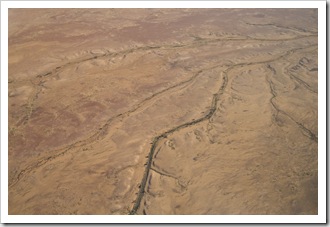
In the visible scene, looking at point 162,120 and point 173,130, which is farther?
point 162,120

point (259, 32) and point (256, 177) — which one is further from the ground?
point (259, 32)

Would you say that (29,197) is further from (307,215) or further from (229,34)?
(229,34)

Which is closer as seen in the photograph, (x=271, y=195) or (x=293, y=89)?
(x=271, y=195)

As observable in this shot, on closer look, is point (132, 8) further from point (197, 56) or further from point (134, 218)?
point (134, 218)

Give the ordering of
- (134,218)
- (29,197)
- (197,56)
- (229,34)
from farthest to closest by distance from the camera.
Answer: (229,34), (197,56), (29,197), (134,218)

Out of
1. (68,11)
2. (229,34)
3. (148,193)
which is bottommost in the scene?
(148,193)

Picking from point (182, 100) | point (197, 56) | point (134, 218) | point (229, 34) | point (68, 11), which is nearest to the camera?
point (134, 218)

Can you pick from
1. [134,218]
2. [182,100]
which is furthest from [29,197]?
[182,100]
